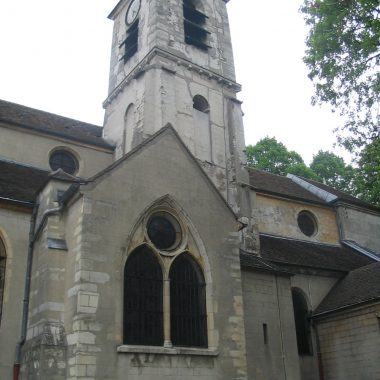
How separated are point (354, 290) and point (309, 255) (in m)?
3.30

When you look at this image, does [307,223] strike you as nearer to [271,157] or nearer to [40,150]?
[40,150]

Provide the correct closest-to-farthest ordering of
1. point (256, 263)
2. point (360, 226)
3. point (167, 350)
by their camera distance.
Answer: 1. point (167, 350)
2. point (256, 263)
3. point (360, 226)

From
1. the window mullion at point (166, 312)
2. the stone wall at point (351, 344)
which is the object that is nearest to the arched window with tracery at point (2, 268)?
the window mullion at point (166, 312)

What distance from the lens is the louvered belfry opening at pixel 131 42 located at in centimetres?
2645

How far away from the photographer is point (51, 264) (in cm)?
1465

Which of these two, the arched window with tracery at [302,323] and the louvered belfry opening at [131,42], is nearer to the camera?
the arched window with tracery at [302,323]

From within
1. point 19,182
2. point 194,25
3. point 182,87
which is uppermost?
point 194,25

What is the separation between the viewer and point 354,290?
21344mm

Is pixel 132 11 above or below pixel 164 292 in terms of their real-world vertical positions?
above

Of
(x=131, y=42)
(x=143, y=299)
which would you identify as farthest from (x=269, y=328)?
(x=131, y=42)

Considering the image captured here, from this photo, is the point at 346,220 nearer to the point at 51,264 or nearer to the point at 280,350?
the point at 280,350

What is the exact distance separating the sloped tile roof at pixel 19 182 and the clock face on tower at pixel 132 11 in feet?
35.0

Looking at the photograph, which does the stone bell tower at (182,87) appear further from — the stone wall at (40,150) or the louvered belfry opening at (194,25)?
the stone wall at (40,150)

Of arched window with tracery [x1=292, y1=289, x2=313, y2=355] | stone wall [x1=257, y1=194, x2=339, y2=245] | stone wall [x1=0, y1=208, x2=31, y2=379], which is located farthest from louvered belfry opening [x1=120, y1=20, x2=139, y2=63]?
arched window with tracery [x1=292, y1=289, x2=313, y2=355]
